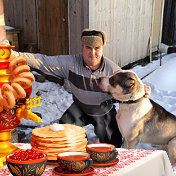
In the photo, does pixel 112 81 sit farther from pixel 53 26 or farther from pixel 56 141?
pixel 53 26

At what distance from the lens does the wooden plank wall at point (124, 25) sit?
7.10 m

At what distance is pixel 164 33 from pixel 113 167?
13507 mm

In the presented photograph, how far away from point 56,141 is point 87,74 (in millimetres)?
1809

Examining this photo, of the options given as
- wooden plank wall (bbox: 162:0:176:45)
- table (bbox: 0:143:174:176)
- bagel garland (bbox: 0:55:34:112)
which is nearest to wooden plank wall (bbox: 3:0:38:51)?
table (bbox: 0:143:174:176)

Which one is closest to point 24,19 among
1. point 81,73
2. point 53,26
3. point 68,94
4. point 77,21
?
point 53,26

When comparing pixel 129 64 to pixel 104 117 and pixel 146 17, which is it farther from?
pixel 104 117

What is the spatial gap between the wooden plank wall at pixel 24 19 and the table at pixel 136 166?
6878 millimetres

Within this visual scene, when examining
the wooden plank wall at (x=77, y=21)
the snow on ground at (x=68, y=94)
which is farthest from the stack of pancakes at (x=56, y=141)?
the wooden plank wall at (x=77, y=21)

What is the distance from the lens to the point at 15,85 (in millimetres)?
1472

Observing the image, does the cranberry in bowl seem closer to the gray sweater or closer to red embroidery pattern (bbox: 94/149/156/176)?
red embroidery pattern (bbox: 94/149/156/176)

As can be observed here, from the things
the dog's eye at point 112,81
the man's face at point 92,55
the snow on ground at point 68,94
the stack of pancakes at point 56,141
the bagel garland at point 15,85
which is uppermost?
the bagel garland at point 15,85

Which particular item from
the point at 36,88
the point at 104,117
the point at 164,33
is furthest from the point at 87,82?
the point at 164,33

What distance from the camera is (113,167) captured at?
5.14ft

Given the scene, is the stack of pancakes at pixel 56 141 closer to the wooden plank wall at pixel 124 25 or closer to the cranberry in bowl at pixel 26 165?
the cranberry in bowl at pixel 26 165
